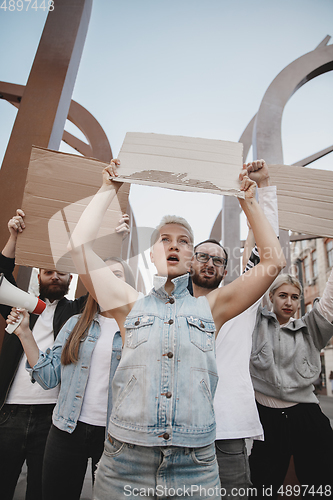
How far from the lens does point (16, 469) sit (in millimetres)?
1809

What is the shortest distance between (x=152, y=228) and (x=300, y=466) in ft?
5.50

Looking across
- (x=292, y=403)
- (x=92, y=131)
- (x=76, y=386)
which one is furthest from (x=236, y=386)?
(x=92, y=131)

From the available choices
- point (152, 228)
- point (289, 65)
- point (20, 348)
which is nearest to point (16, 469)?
point (20, 348)

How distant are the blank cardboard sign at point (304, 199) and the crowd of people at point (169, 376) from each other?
221 millimetres

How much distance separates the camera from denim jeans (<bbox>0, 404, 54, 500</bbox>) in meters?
1.77

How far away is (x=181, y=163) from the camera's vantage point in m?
1.50

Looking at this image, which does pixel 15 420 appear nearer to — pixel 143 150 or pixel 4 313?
pixel 4 313

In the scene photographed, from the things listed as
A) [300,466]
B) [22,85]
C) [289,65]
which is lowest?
[300,466]

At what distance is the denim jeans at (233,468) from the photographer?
1.44 meters

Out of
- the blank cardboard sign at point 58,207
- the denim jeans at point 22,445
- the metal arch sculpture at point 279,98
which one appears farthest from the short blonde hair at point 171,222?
the metal arch sculpture at point 279,98

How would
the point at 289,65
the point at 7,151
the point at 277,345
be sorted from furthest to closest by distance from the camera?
the point at 289,65 < the point at 7,151 < the point at 277,345

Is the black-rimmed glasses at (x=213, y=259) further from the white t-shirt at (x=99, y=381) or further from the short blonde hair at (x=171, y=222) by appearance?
the white t-shirt at (x=99, y=381)

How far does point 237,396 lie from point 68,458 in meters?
0.94

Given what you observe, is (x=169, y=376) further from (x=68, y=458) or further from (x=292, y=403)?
(x=292, y=403)
